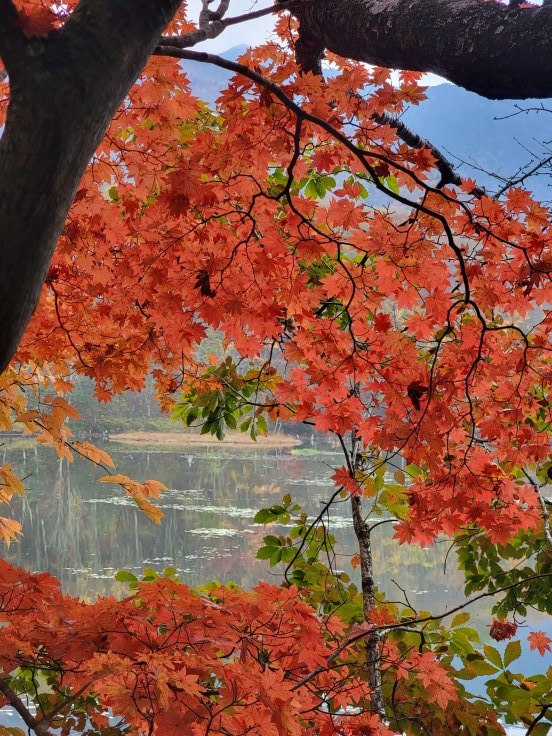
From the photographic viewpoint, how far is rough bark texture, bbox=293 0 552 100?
4.09ft

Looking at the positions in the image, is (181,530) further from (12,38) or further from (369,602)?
(12,38)

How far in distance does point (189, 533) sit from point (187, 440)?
16.0 m

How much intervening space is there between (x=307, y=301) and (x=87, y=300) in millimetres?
1479

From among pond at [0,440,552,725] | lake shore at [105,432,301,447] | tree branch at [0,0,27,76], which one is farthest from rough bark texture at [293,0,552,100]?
lake shore at [105,432,301,447]

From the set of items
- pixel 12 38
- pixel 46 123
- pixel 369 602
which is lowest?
pixel 369 602

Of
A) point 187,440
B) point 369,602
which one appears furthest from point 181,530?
point 187,440

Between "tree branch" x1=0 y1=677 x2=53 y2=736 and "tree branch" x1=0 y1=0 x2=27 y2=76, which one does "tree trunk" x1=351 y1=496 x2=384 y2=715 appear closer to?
"tree branch" x1=0 y1=677 x2=53 y2=736

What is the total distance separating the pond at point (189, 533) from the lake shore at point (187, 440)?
603cm

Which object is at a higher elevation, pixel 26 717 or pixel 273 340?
pixel 273 340

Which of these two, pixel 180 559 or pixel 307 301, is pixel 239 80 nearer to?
pixel 307 301

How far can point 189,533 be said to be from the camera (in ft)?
39.3

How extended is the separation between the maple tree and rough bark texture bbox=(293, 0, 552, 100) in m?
0.07

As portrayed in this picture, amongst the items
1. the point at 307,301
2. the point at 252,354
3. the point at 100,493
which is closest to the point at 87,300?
the point at 252,354

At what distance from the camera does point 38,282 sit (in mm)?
890
